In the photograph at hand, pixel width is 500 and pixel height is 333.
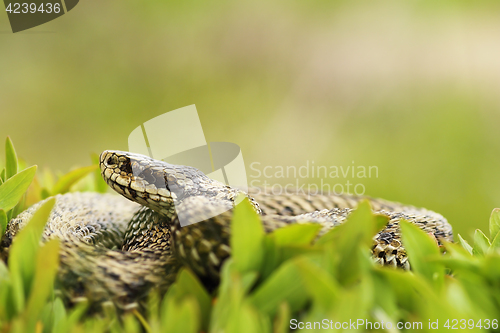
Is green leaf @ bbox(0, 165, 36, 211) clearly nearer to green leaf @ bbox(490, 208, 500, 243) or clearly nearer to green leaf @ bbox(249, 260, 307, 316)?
green leaf @ bbox(249, 260, 307, 316)

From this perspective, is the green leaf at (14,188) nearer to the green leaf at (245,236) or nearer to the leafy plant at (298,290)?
the leafy plant at (298,290)

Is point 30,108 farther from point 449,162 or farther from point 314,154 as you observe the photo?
point 449,162

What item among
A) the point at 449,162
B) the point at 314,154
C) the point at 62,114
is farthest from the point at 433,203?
the point at 62,114

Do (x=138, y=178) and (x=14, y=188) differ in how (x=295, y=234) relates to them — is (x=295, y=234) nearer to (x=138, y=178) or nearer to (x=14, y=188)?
(x=138, y=178)

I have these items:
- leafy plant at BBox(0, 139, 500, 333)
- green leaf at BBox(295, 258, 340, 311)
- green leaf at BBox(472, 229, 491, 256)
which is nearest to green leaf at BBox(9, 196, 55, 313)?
leafy plant at BBox(0, 139, 500, 333)

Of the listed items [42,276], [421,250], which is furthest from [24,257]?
[421,250]

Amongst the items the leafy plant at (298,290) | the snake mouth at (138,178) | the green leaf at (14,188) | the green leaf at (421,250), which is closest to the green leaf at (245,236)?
the leafy plant at (298,290)
